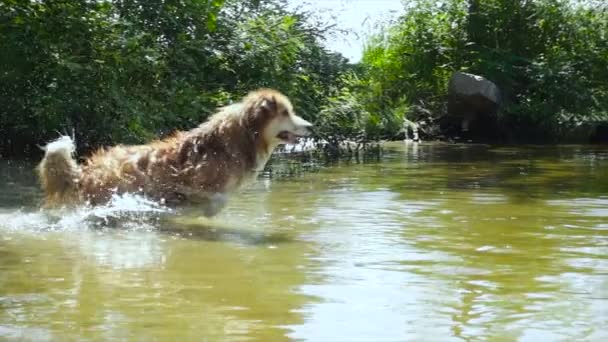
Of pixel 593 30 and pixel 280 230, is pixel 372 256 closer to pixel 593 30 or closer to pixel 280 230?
pixel 280 230

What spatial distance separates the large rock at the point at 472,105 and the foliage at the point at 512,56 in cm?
54

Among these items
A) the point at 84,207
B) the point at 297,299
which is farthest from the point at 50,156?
the point at 297,299

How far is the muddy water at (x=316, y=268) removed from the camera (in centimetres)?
461

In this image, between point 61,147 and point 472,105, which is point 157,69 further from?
point 472,105

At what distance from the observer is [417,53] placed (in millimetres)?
25312

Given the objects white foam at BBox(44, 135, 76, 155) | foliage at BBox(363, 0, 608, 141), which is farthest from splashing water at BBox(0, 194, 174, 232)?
foliage at BBox(363, 0, 608, 141)

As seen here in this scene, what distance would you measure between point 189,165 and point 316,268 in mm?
2558

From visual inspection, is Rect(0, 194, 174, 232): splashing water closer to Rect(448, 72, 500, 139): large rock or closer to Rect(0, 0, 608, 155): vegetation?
Rect(0, 0, 608, 155): vegetation

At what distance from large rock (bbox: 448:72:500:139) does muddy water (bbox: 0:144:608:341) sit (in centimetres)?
1191

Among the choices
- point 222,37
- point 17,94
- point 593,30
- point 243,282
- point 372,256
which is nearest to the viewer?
point 243,282

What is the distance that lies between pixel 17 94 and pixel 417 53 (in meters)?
14.4

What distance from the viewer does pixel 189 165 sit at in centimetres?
832

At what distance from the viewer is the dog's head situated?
8.49 meters

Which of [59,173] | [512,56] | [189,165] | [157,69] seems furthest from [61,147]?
[512,56]
